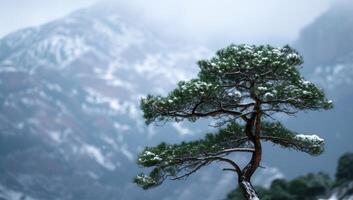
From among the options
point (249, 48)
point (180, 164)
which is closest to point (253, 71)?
point (249, 48)

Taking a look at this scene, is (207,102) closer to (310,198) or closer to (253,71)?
(253,71)

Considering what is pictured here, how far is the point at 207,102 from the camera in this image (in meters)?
22.2

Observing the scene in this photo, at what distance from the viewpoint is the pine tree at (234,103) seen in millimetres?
Answer: 21594

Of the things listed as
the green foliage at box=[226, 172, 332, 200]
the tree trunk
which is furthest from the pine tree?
the green foliage at box=[226, 172, 332, 200]

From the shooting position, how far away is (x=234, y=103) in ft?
75.4

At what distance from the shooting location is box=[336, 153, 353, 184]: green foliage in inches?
4351

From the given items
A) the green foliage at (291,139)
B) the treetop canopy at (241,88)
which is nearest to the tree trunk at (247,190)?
the green foliage at (291,139)

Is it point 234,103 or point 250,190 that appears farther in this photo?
point 234,103

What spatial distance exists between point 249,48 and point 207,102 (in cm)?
269

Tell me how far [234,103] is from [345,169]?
315 feet

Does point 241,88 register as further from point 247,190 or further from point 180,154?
point 247,190

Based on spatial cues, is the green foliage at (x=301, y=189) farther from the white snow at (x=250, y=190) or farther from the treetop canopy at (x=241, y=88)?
the treetop canopy at (x=241, y=88)

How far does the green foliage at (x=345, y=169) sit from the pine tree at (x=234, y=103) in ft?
297

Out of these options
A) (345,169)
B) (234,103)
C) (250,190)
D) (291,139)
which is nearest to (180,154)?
(234,103)
